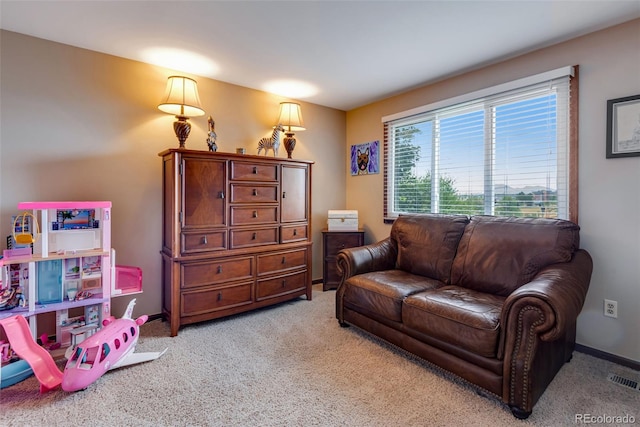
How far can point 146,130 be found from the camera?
9.11 feet

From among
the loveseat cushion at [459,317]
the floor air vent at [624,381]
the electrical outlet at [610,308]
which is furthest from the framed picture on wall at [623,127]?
the floor air vent at [624,381]

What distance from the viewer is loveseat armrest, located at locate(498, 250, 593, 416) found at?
1477 mm

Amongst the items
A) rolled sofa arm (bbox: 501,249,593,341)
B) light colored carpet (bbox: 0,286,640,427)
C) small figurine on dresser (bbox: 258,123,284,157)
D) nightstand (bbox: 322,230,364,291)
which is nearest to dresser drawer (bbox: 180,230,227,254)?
light colored carpet (bbox: 0,286,640,427)

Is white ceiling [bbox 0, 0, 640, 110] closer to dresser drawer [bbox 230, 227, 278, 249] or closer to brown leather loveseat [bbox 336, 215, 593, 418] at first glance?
brown leather loveseat [bbox 336, 215, 593, 418]

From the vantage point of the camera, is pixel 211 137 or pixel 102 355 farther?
pixel 211 137

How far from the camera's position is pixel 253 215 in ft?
9.72

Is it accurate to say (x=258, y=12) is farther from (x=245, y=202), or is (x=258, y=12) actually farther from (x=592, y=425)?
(x=592, y=425)

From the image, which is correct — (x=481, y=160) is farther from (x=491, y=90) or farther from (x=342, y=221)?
(x=342, y=221)

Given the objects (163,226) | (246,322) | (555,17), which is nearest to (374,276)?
(246,322)

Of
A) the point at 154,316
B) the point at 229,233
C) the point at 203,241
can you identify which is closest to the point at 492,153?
the point at 229,233

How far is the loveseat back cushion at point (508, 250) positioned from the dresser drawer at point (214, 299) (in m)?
1.85

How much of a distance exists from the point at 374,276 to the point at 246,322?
1247 millimetres

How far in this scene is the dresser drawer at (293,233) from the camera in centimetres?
319

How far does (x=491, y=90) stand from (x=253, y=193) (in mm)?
2351
